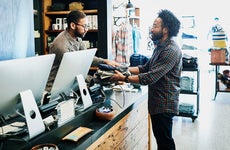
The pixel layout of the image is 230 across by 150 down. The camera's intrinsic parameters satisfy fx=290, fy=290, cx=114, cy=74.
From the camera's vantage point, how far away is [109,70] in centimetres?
265

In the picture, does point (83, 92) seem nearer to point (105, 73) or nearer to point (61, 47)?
point (105, 73)

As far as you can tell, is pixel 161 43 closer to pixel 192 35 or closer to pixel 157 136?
pixel 157 136

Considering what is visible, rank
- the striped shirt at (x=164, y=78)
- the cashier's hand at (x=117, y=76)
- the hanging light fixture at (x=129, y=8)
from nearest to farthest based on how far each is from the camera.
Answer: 1. the striped shirt at (x=164, y=78)
2. the cashier's hand at (x=117, y=76)
3. the hanging light fixture at (x=129, y=8)

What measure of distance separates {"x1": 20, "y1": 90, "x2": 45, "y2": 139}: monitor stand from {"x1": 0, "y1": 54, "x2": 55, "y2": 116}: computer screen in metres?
0.03

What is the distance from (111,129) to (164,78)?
0.72m

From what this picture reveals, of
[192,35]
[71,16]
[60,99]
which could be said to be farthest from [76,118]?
[192,35]

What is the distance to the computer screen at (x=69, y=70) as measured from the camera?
1894 millimetres

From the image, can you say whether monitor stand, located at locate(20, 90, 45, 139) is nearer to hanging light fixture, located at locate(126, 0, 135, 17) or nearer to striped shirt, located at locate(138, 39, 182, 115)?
striped shirt, located at locate(138, 39, 182, 115)

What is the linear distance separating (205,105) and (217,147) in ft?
7.23

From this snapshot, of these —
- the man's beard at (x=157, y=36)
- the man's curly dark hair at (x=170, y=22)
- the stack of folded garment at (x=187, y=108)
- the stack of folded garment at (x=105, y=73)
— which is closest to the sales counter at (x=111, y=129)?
the stack of folded garment at (x=105, y=73)

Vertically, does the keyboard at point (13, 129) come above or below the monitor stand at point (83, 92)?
below

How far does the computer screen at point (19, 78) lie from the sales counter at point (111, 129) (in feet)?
0.71

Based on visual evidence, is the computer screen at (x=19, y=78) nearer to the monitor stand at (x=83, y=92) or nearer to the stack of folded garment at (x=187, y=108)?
the monitor stand at (x=83, y=92)

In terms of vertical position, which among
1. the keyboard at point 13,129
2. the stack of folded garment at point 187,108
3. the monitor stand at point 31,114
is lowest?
the stack of folded garment at point 187,108
